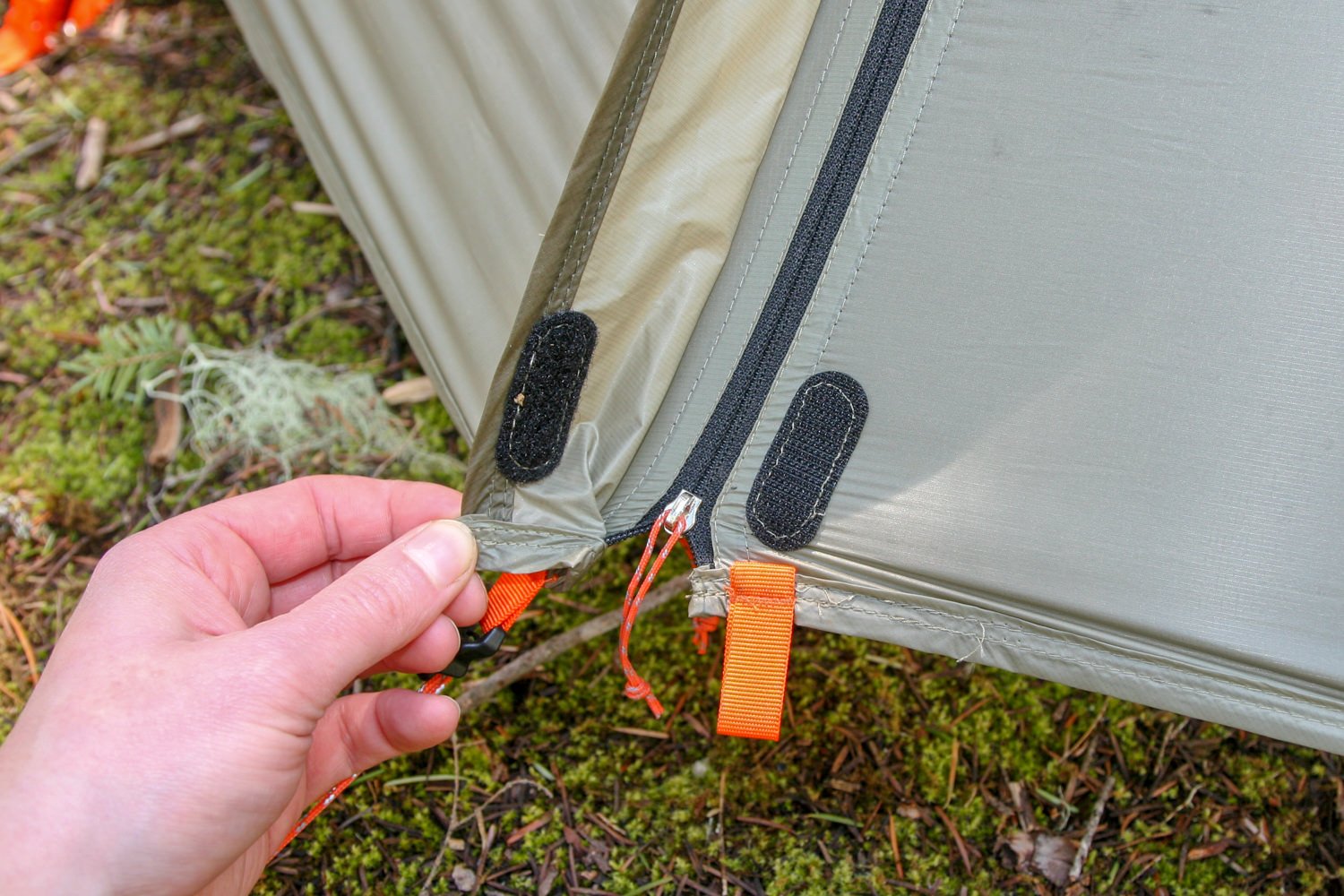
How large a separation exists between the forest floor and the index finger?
14.9 inches

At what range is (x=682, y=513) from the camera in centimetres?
143

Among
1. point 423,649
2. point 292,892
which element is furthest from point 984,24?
point 292,892

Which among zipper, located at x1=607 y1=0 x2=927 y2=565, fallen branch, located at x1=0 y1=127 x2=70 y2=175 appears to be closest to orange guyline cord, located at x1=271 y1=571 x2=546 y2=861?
zipper, located at x1=607 y1=0 x2=927 y2=565

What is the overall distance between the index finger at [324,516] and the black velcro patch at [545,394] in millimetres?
155

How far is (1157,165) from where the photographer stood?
1331mm

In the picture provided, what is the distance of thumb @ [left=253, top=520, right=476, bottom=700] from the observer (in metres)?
1.20

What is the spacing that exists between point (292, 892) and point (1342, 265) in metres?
1.92

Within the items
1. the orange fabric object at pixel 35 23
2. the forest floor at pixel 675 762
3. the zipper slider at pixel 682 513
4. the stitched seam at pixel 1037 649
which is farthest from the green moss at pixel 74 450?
the stitched seam at pixel 1037 649

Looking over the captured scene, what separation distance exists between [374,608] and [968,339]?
899 millimetres

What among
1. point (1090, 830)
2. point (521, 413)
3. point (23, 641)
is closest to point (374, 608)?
point (521, 413)

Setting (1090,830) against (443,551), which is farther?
(1090,830)

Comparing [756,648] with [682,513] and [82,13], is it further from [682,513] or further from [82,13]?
[82,13]

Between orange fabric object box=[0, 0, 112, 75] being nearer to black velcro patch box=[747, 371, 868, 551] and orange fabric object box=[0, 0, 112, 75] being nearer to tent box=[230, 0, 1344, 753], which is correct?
tent box=[230, 0, 1344, 753]

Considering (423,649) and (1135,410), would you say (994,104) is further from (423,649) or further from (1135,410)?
(423,649)
